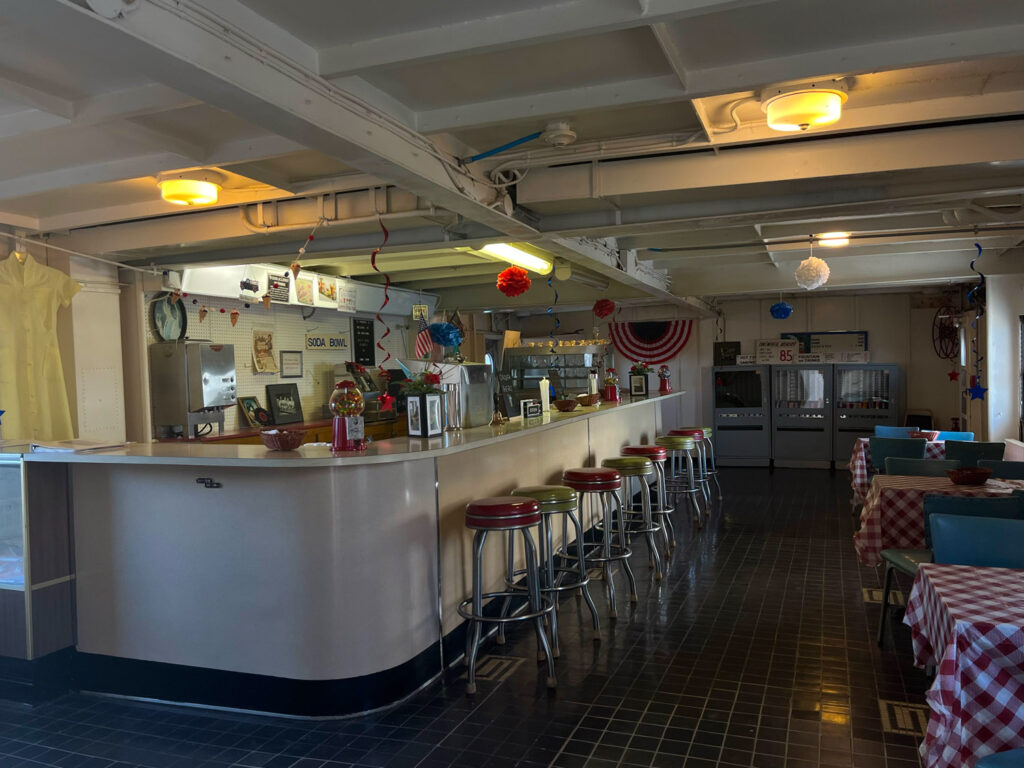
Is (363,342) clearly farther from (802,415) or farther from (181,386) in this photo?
(802,415)

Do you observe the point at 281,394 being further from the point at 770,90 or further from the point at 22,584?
the point at 770,90

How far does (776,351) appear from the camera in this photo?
12.3 m

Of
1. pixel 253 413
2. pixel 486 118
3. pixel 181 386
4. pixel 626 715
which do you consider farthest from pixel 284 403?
pixel 626 715

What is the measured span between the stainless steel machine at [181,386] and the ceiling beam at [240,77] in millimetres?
3513

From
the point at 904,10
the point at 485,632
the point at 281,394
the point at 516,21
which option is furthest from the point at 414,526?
the point at 281,394

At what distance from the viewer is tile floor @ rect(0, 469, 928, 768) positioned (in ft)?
10.3

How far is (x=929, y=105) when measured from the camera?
12.0 ft

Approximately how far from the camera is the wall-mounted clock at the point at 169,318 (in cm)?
666

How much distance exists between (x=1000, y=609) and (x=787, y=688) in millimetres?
1485


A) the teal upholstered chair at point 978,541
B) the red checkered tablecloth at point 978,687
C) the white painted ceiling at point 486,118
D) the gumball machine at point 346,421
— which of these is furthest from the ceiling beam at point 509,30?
the teal upholstered chair at point 978,541

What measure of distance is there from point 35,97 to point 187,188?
1131 mm

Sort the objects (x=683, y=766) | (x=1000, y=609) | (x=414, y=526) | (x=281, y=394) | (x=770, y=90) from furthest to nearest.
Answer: (x=281, y=394)
(x=414, y=526)
(x=770, y=90)
(x=683, y=766)
(x=1000, y=609)

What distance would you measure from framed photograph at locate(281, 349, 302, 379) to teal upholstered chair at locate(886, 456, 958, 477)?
6.03 m

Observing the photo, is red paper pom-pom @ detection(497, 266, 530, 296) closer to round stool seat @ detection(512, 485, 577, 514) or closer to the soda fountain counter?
round stool seat @ detection(512, 485, 577, 514)
